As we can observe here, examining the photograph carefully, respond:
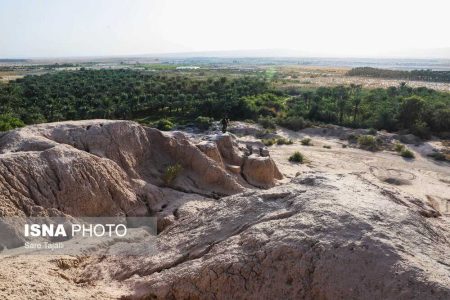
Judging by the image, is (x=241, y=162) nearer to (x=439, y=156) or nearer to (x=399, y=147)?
(x=399, y=147)

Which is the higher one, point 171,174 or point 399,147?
point 171,174

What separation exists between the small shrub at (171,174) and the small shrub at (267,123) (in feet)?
97.6

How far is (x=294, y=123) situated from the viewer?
46.5 meters

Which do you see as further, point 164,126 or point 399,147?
point 164,126

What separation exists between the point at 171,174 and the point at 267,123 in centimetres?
3075

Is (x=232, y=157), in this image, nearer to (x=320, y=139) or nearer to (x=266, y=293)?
(x=266, y=293)

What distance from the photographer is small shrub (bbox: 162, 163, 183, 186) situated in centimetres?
1694

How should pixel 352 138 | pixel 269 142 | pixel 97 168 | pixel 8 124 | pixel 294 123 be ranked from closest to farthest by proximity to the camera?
pixel 97 168 → pixel 8 124 → pixel 269 142 → pixel 352 138 → pixel 294 123

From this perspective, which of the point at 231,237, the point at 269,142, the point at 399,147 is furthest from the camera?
the point at 269,142

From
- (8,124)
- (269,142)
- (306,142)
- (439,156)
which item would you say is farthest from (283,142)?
(8,124)

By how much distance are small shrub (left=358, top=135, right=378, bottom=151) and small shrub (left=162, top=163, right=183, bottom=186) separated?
84.8ft

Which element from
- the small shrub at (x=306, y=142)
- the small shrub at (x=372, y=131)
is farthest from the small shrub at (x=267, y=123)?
the small shrub at (x=372, y=131)

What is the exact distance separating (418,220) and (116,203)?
30.6 feet

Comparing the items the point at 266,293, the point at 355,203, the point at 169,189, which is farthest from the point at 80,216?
the point at 355,203
